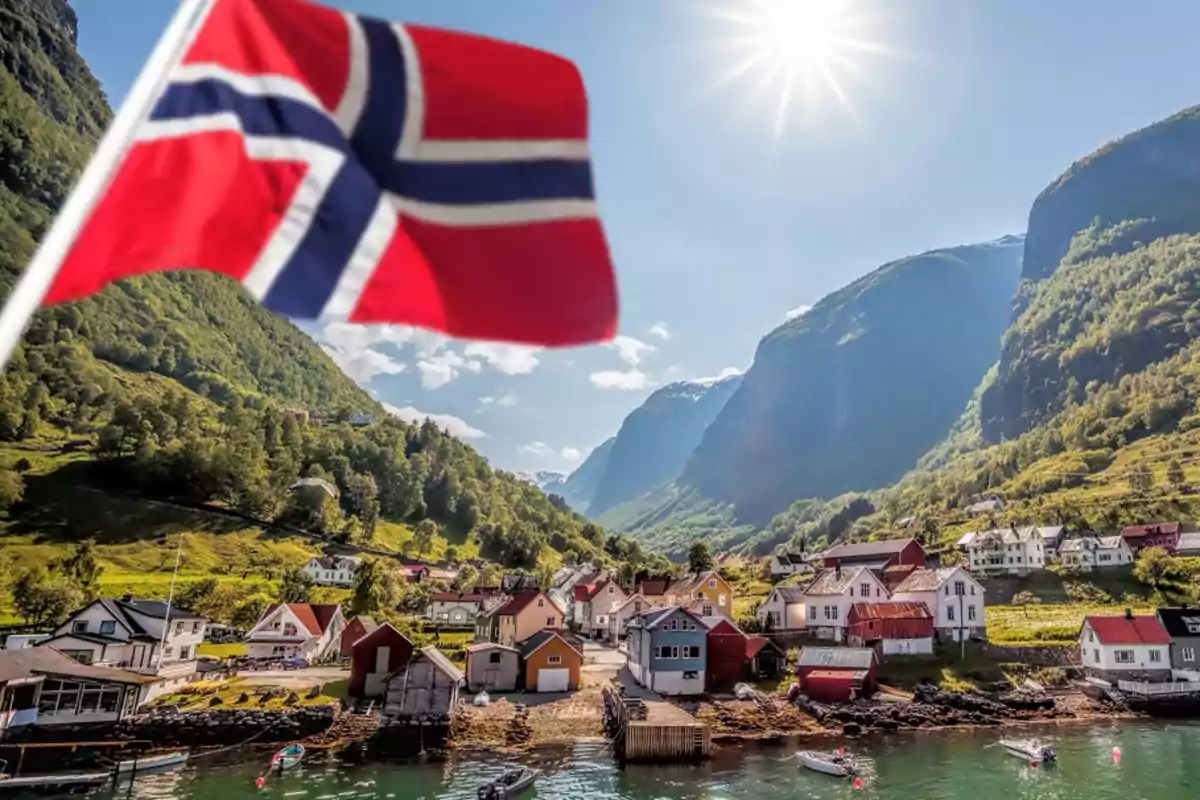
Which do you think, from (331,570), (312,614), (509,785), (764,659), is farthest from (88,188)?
(331,570)

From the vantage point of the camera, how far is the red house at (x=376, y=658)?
5597 cm

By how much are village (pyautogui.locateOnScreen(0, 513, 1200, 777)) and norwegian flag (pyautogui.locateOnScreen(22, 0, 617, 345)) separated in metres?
41.6

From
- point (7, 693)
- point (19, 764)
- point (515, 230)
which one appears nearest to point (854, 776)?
point (515, 230)

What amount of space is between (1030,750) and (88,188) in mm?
53102

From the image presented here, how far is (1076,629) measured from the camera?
72.1 metres

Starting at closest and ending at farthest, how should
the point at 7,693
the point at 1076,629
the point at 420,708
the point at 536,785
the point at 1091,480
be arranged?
the point at 536,785
the point at 7,693
the point at 420,708
the point at 1076,629
the point at 1091,480

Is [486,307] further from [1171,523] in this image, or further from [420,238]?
[1171,523]

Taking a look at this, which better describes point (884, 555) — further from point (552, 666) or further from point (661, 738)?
point (661, 738)

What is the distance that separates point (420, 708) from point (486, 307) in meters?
47.7

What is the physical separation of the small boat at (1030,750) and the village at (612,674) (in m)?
6.68

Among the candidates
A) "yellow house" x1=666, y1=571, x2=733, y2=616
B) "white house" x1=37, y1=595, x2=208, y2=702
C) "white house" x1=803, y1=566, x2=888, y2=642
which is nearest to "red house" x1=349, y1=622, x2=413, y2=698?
"white house" x1=37, y1=595, x2=208, y2=702

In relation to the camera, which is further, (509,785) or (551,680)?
(551,680)

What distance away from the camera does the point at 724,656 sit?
61.3 m

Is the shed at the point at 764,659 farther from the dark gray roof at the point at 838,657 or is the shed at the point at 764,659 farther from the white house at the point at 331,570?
the white house at the point at 331,570
